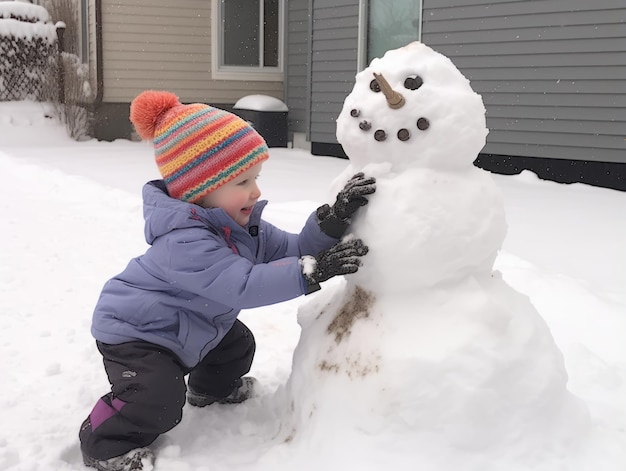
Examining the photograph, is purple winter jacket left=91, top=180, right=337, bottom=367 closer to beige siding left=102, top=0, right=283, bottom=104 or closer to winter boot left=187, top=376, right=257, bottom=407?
winter boot left=187, top=376, right=257, bottom=407

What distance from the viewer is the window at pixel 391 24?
9625mm

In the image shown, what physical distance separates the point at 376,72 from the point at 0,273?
3.19 m

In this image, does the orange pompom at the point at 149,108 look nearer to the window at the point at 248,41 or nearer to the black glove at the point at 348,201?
the black glove at the point at 348,201

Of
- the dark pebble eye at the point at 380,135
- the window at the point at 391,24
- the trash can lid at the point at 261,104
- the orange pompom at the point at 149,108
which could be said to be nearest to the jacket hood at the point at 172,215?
the orange pompom at the point at 149,108

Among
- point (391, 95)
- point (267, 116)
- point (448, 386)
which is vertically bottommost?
point (267, 116)

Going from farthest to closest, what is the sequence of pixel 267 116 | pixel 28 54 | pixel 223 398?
pixel 28 54 < pixel 267 116 < pixel 223 398

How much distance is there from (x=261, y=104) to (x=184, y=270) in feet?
33.8

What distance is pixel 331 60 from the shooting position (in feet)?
36.0

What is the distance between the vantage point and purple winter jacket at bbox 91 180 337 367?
207 cm

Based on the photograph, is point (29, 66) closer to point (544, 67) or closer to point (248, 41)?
point (248, 41)

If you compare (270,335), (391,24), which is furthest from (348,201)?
(391,24)

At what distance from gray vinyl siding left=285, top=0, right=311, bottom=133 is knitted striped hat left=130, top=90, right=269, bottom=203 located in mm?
9928

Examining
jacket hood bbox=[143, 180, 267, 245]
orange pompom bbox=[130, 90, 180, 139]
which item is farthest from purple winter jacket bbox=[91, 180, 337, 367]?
orange pompom bbox=[130, 90, 180, 139]

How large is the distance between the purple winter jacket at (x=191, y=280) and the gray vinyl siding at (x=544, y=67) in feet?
21.4
